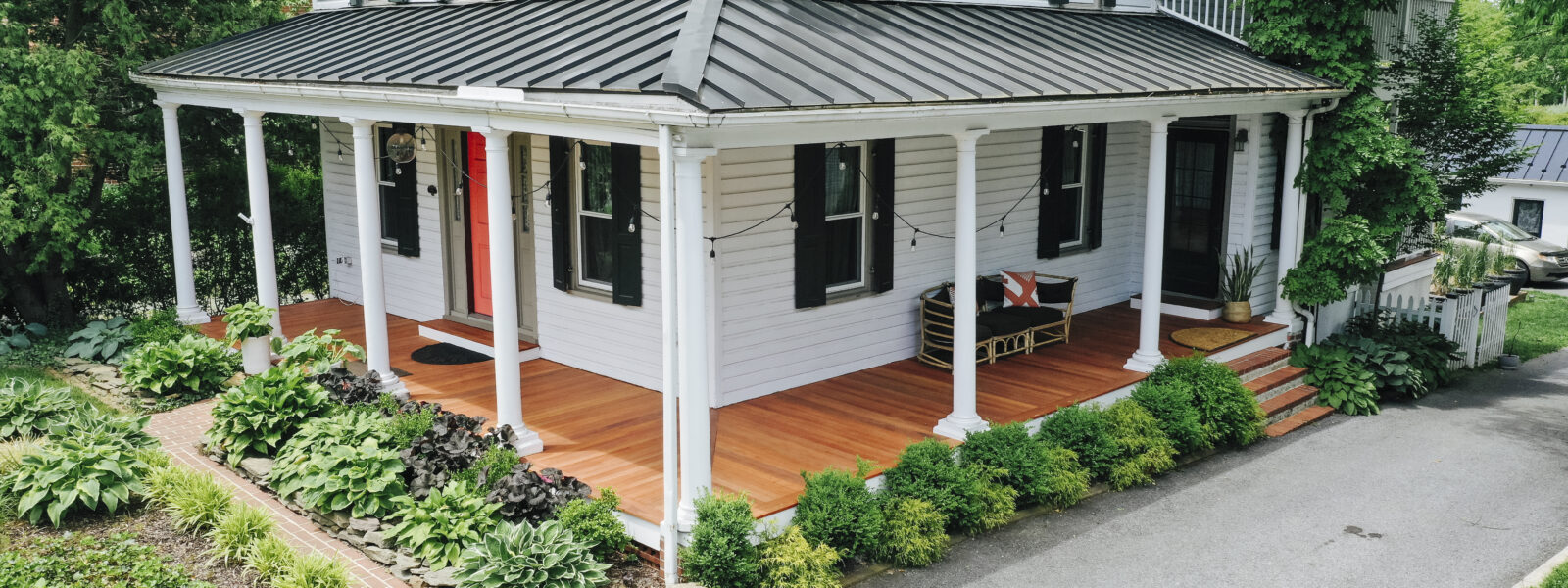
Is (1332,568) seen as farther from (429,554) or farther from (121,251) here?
(121,251)

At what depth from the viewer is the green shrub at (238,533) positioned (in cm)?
745

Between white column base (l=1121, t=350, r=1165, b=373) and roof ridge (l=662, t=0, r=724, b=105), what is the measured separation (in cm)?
508

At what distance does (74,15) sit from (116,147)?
1.51 meters

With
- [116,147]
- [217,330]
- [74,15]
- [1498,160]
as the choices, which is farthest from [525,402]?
[1498,160]

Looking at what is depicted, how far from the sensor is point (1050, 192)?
12648mm

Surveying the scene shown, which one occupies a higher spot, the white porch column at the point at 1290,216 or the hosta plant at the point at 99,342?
the white porch column at the point at 1290,216

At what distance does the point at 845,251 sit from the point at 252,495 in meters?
5.10

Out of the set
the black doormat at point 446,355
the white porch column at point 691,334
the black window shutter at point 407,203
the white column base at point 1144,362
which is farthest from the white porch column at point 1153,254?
the black window shutter at point 407,203

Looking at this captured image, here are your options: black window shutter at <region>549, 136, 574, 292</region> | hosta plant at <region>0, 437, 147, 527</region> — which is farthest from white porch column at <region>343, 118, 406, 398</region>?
hosta plant at <region>0, 437, 147, 527</region>

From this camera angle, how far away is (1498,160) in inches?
492

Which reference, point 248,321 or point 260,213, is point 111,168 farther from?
point 248,321

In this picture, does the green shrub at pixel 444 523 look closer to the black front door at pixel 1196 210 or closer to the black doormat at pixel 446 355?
the black doormat at pixel 446 355

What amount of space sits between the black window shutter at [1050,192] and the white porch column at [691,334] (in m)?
6.24

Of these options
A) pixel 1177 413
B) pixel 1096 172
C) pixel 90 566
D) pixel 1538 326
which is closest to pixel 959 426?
pixel 1177 413
